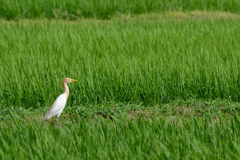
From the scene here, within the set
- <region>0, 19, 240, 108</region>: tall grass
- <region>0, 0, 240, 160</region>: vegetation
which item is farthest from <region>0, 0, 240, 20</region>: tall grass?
<region>0, 19, 240, 108</region>: tall grass

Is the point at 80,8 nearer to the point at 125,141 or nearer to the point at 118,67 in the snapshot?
the point at 118,67

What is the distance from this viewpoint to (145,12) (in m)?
10.2

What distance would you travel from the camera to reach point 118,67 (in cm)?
518

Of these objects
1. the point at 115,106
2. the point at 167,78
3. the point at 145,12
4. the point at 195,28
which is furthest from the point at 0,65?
the point at 145,12

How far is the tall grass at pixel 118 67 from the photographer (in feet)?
15.4

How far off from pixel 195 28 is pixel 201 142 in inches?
202

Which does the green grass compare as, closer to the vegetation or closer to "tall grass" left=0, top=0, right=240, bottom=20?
the vegetation

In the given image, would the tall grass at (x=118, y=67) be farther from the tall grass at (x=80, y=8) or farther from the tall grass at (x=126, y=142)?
the tall grass at (x=80, y=8)

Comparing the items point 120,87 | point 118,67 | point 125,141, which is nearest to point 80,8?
point 118,67

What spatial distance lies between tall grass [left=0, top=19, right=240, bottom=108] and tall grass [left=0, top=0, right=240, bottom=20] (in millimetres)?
2674

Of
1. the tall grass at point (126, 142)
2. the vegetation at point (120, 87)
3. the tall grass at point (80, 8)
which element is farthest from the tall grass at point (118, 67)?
the tall grass at point (80, 8)

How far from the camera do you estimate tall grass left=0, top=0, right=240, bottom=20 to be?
9.65 m

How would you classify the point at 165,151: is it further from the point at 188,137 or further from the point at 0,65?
the point at 0,65

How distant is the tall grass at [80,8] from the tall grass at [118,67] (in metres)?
2.67
